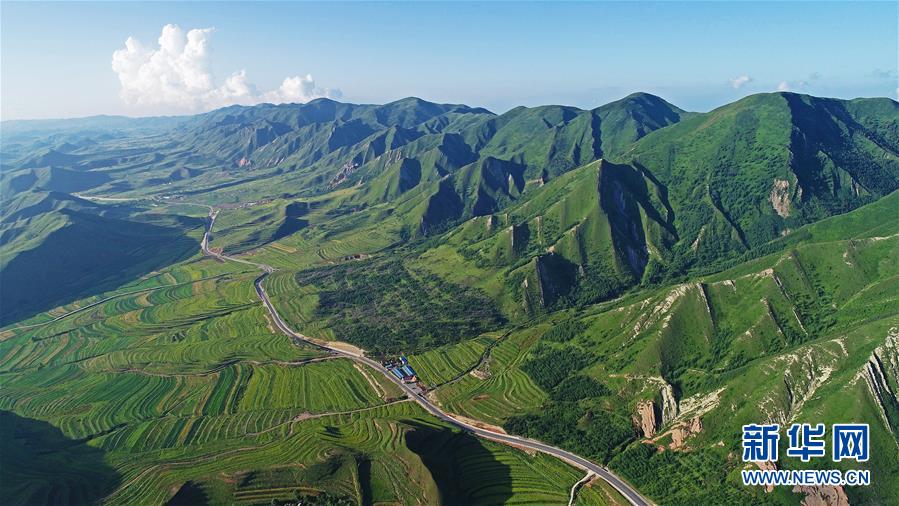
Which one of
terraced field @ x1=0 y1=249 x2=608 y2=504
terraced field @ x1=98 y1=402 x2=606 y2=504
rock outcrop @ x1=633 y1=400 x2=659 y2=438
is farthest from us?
rock outcrop @ x1=633 y1=400 x2=659 y2=438

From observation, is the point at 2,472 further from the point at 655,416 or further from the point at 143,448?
the point at 655,416

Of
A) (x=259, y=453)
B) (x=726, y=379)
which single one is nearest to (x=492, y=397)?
(x=726, y=379)

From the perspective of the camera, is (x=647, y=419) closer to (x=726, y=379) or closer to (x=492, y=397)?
(x=726, y=379)

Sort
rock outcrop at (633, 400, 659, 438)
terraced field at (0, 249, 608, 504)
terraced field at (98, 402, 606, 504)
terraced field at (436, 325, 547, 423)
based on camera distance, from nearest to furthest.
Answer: terraced field at (98, 402, 606, 504)
terraced field at (0, 249, 608, 504)
rock outcrop at (633, 400, 659, 438)
terraced field at (436, 325, 547, 423)

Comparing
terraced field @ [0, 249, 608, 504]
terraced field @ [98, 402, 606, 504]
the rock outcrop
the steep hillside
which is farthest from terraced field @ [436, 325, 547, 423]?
the rock outcrop

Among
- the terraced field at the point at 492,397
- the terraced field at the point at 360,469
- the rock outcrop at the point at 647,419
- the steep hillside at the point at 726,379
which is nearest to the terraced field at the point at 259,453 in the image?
the terraced field at the point at 360,469

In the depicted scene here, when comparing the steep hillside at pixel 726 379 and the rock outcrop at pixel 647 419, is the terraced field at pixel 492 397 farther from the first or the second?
the rock outcrop at pixel 647 419

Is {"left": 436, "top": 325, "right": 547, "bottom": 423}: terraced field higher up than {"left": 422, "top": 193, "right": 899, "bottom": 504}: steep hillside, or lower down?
lower down

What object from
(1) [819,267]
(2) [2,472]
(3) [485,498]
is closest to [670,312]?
(1) [819,267]

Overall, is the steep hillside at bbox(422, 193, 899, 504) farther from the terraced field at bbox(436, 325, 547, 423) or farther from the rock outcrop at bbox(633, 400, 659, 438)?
the terraced field at bbox(436, 325, 547, 423)

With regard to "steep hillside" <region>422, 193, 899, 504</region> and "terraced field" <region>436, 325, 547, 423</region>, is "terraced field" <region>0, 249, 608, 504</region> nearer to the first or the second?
"terraced field" <region>436, 325, 547, 423</region>

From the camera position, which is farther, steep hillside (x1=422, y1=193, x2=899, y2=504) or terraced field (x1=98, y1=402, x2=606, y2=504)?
terraced field (x1=98, y1=402, x2=606, y2=504)
